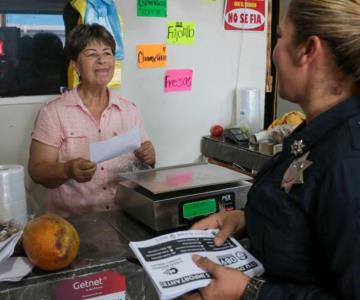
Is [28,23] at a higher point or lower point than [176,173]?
higher

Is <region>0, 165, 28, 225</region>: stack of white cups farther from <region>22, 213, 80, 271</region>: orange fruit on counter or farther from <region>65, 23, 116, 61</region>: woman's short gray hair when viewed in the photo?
<region>65, 23, 116, 61</region>: woman's short gray hair

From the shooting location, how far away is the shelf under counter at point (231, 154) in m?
2.23

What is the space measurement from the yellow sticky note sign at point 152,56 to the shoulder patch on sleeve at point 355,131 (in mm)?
1642

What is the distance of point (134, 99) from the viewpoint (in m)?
2.33

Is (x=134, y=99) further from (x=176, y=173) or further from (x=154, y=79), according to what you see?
(x=176, y=173)

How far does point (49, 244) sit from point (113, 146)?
1.88ft

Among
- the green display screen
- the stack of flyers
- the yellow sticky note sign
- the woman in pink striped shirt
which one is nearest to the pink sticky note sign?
the yellow sticky note sign

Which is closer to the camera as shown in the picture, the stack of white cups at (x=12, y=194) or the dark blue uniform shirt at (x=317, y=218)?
the dark blue uniform shirt at (x=317, y=218)

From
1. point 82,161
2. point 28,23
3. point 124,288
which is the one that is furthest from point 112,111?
point 124,288

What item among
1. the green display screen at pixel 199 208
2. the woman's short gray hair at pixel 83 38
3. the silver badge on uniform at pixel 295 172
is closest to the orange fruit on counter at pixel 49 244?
the green display screen at pixel 199 208

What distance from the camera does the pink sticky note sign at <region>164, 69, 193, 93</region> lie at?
2396 mm

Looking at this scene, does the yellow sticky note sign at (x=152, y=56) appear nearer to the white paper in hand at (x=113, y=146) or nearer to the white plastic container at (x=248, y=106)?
the white plastic container at (x=248, y=106)

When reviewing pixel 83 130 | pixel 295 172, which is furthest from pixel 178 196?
pixel 83 130

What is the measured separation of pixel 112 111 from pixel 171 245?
105 centimetres
